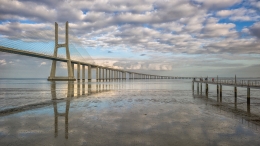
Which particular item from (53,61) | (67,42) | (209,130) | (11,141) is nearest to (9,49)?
(53,61)

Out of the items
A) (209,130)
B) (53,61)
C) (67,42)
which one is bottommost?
(209,130)

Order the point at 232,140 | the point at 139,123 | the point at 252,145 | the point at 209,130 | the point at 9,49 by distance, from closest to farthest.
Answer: the point at 252,145, the point at 232,140, the point at 209,130, the point at 139,123, the point at 9,49

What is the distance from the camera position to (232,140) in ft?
26.2

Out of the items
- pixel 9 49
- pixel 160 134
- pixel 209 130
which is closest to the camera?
pixel 160 134

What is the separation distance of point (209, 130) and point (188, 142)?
7.64ft

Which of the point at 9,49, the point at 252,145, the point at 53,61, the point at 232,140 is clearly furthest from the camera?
the point at 53,61

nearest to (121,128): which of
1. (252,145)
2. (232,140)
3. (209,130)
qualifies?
(209,130)

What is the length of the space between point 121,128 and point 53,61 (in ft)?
261

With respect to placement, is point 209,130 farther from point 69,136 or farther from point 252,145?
point 69,136

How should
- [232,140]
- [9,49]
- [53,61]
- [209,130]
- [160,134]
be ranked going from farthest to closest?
[53,61] < [9,49] < [209,130] < [160,134] < [232,140]

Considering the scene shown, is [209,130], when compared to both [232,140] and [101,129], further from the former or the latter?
[101,129]

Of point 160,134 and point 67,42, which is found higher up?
point 67,42

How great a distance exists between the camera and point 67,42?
87.1m

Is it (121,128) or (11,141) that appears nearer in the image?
(11,141)
